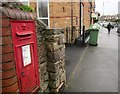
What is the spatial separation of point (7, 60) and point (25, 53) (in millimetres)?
475

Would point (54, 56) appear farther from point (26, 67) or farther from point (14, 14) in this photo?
point (14, 14)

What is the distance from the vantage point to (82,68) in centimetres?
643

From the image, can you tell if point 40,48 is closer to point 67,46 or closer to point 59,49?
point 59,49

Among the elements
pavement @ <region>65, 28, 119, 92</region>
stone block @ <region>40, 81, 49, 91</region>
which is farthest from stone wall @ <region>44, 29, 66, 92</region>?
pavement @ <region>65, 28, 119, 92</region>

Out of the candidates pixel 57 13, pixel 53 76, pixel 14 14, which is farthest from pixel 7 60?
pixel 57 13

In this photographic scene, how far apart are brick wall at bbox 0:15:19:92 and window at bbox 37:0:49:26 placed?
881 centimetres

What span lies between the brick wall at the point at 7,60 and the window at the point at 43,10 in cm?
881

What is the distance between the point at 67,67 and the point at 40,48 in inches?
121

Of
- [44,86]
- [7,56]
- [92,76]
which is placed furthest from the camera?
[92,76]

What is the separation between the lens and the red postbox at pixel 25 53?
2.60 meters

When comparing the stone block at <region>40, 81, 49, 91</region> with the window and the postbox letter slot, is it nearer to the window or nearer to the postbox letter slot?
the postbox letter slot

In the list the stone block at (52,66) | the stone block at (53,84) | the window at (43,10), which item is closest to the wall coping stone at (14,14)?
the stone block at (52,66)

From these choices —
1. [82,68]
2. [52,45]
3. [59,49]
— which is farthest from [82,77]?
[52,45]

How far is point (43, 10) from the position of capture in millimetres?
11234
